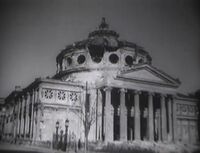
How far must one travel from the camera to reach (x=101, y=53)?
1472cm

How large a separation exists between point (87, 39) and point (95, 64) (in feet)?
13.0

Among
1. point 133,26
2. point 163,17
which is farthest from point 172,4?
point 133,26

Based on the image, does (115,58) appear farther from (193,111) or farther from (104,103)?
(193,111)

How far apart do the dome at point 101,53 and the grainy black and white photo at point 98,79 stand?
0.25ft

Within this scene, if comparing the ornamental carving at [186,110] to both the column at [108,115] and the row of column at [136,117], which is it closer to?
the row of column at [136,117]

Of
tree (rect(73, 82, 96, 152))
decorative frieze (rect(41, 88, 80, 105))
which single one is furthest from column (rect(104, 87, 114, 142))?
decorative frieze (rect(41, 88, 80, 105))

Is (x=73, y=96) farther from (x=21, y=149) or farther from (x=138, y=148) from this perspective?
(x=21, y=149)

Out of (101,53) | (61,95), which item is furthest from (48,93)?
(101,53)

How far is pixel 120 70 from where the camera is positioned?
16.0 m

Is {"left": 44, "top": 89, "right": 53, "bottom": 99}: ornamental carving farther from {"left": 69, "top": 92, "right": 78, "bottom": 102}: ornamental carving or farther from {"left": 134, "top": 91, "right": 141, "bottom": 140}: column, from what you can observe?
{"left": 134, "top": 91, "right": 141, "bottom": 140}: column

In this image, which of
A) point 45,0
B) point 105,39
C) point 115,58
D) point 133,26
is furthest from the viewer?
point 115,58

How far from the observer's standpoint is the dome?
1296cm

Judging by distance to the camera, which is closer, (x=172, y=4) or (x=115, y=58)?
(x=172, y=4)

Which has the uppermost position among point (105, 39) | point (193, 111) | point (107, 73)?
point (105, 39)
